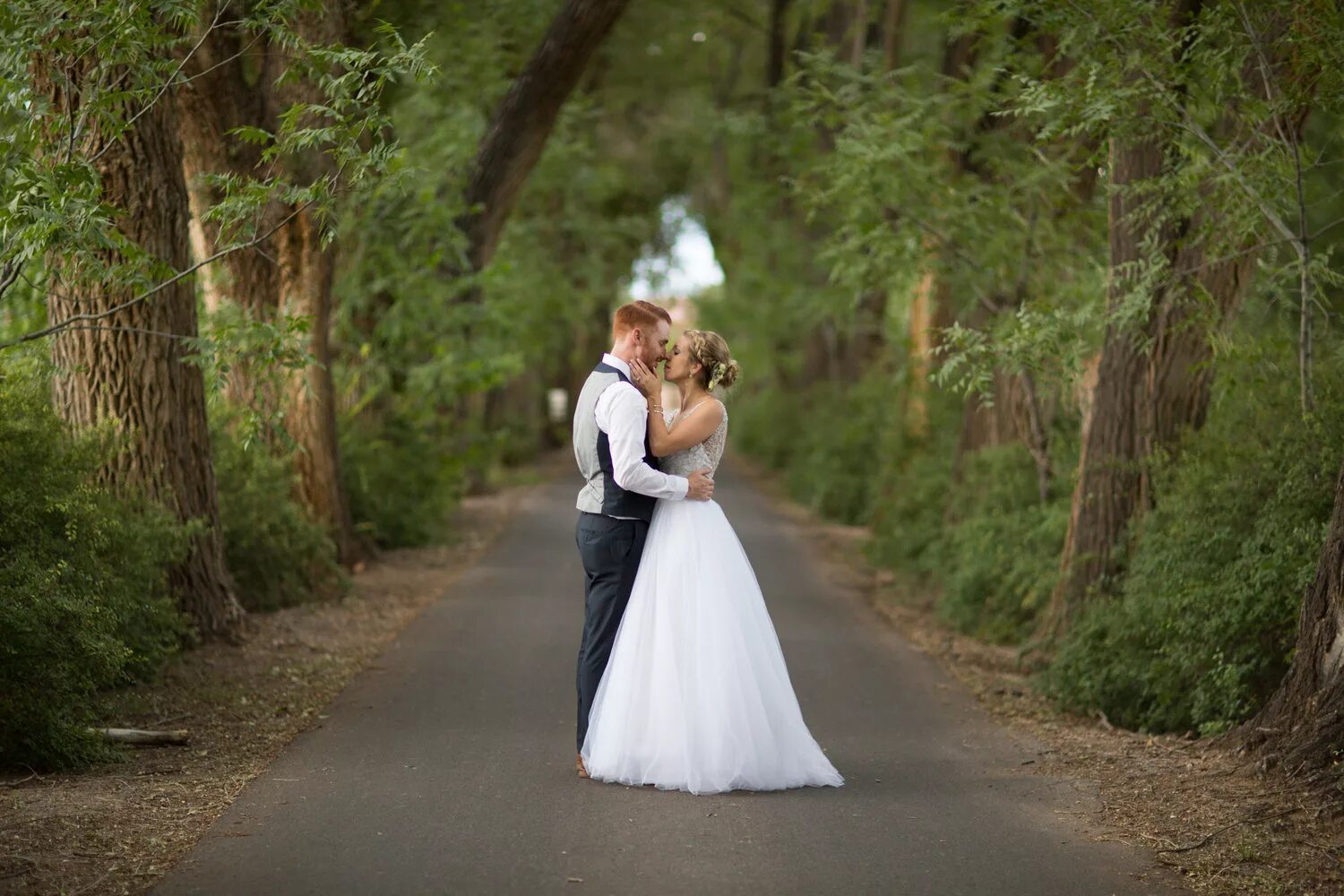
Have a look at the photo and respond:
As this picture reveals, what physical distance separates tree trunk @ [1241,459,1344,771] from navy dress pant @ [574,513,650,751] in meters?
3.41

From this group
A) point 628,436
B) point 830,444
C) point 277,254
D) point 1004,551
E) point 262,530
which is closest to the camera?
point 628,436

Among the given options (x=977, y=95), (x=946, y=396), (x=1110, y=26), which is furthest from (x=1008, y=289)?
(x=1110, y=26)

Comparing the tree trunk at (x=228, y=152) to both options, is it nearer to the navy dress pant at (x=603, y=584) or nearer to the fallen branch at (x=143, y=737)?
the fallen branch at (x=143, y=737)

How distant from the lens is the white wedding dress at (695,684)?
24.3 feet

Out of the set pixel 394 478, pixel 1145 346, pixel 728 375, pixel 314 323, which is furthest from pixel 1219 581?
pixel 394 478

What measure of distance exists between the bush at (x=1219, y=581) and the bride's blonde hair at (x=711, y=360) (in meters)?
3.37

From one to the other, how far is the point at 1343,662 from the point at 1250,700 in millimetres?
1456

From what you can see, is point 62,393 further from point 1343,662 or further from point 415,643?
point 1343,662

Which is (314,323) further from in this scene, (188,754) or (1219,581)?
(1219,581)

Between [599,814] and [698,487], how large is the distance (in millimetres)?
1765

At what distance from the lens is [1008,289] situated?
1485cm

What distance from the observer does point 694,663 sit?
24.7ft

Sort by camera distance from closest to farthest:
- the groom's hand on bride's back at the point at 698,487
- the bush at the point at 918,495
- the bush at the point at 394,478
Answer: the groom's hand on bride's back at the point at 698,487 → the bush at the point at 918,495 → the bush at the point at 394,478

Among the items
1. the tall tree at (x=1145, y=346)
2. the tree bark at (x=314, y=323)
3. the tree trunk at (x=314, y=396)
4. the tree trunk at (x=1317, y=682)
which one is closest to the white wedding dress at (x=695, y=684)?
the tree trunk at (x=1317, y=682)
